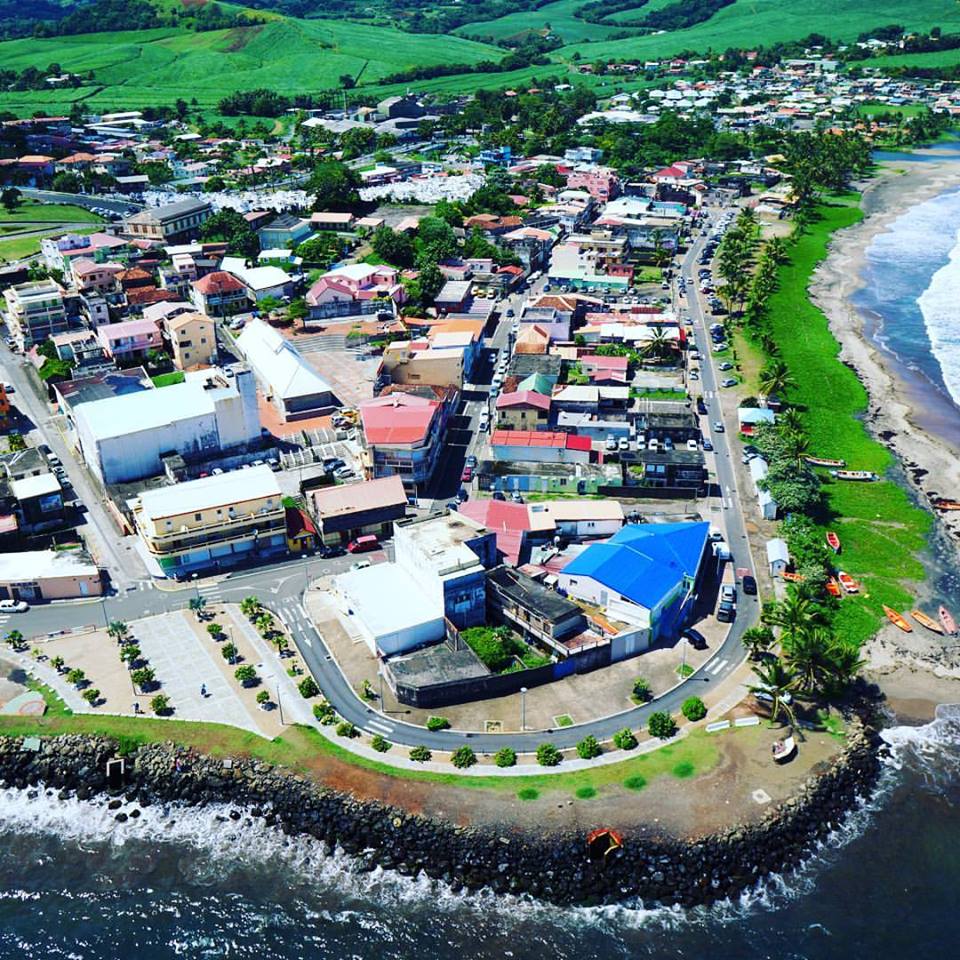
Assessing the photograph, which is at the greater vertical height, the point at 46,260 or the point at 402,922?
the point at 46,260

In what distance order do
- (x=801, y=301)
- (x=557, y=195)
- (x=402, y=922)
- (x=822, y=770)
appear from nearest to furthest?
(x=402, y=922)
(x=822, y=770)
(x=801, y=301)
(x=557, y=195)

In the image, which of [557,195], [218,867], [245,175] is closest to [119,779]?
[218,867]

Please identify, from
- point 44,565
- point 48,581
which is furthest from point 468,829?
point 44,565

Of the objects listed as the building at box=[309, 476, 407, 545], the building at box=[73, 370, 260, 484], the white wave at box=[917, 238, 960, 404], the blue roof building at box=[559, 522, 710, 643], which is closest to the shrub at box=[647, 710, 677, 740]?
the blue roof building at box=[559, 522, 710, 643]

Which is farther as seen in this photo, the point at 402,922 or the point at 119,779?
the point at 119,779

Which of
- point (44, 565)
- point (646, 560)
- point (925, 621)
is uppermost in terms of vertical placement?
point (44, 565)

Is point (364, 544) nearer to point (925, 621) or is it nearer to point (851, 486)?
point (925, 621)

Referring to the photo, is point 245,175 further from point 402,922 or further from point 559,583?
point 402,922
